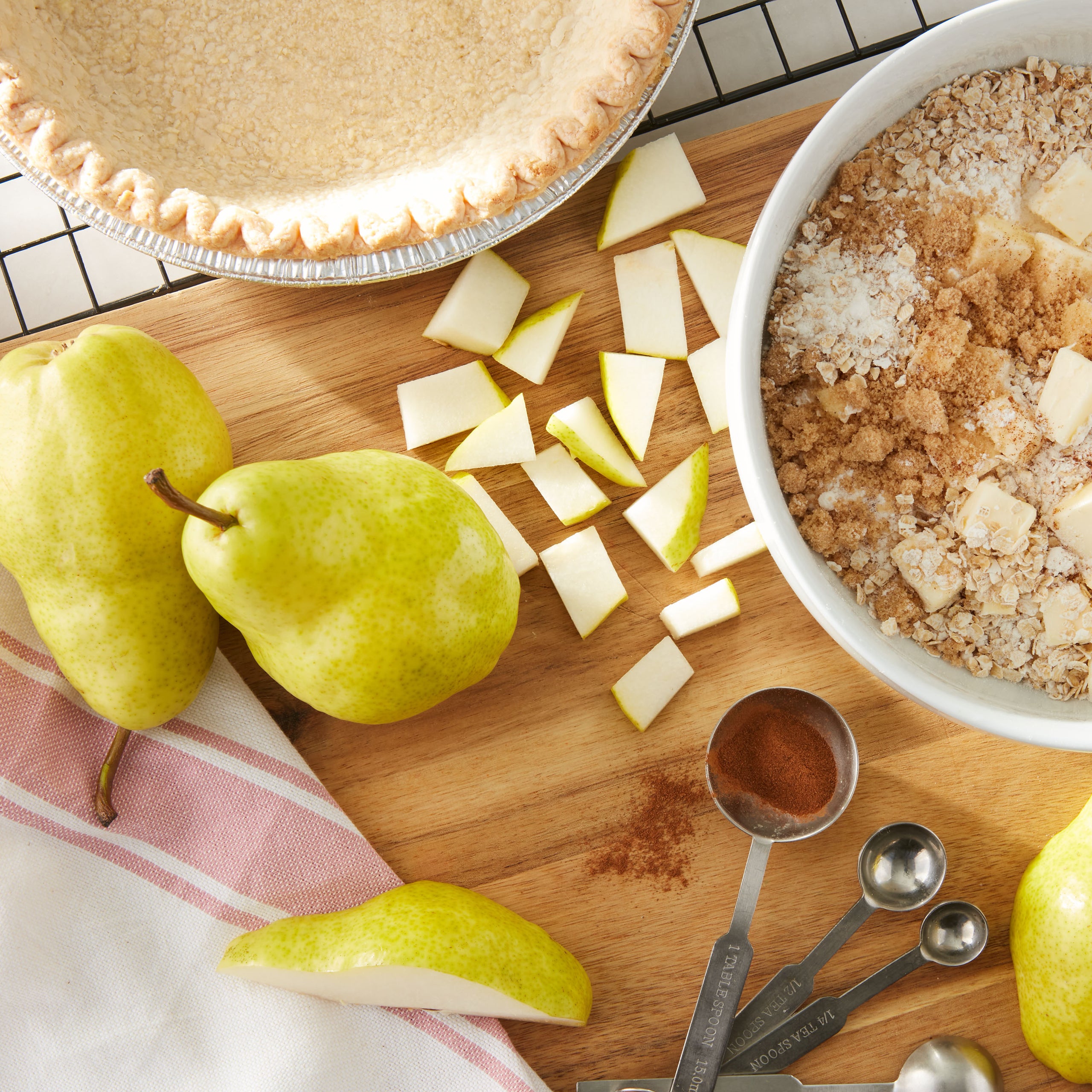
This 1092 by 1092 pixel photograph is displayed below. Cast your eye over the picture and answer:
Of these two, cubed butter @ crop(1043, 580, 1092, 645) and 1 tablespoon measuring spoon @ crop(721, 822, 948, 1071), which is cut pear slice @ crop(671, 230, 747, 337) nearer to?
cubed butter @ crop(1043, 580, 1092, 645)

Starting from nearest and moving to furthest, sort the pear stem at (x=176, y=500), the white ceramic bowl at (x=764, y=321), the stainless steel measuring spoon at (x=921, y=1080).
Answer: the pear stem at (x=176, y=500) < the white ceramic bowl at (x=764, y=321) < the stainless steel measuring spoon at (x=921, y=1080)

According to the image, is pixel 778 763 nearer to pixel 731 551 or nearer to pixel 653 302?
pixel 731 551

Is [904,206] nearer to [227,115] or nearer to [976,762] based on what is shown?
[976,762]

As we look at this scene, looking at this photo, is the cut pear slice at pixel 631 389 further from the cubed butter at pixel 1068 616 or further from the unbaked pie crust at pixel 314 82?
the cubed butter at pixel 1068 616

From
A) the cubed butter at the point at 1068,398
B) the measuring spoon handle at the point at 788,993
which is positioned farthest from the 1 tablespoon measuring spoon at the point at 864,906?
the cubed butter at the point at 1068,398

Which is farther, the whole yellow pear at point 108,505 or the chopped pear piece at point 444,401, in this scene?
the chopped pear piece at point 444,401

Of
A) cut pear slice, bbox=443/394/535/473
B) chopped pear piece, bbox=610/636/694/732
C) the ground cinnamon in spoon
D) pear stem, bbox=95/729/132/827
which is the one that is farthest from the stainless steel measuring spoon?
cut pear slice, bbox=443/394/535/473

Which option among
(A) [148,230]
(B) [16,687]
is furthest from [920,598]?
(B) [16,687]

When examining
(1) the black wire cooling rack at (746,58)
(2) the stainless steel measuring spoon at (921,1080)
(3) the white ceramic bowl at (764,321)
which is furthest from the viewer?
(1) the black wire cooling rack at (746,58)
